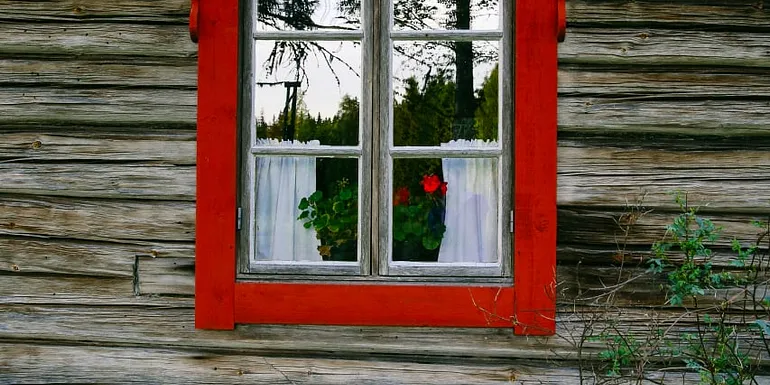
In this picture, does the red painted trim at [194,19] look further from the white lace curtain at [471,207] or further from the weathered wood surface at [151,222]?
the white lace curtain at [471,207]

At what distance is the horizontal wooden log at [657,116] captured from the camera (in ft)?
8.46

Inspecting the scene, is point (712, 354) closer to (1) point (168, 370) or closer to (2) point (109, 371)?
(1) point (168, 370)

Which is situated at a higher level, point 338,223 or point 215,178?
point 215,178

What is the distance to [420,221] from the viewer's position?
8.75ft

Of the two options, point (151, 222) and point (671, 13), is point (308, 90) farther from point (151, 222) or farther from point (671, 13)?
point (671, 13)

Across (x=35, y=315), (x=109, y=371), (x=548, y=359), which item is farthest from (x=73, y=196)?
(x=548, y=359)

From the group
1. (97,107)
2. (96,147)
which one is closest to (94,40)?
(97,107)

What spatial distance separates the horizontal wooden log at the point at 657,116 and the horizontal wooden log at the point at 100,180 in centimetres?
141

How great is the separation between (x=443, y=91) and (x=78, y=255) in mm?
1485

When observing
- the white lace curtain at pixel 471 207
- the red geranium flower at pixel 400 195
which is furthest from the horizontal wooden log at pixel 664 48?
the red geranium flower at pixel 400 195

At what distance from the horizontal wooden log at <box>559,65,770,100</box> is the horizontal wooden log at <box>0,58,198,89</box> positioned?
1.39 m

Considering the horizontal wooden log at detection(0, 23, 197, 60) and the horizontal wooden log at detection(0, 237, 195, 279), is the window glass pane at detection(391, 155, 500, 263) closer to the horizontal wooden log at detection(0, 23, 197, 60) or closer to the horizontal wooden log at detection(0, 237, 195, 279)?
the horizontal wooden log at detection(0, 237, 195, 279)

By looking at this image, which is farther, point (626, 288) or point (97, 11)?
point (97, 11)

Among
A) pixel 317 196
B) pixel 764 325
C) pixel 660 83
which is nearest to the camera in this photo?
pixel 764 325
